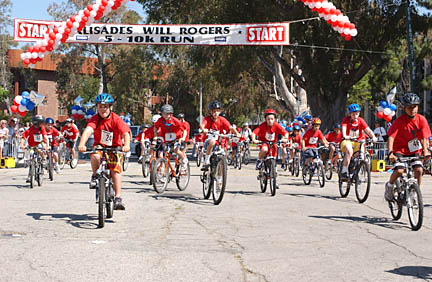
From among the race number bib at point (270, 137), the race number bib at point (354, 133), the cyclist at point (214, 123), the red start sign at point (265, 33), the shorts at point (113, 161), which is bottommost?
the shorts at point (113, 161)

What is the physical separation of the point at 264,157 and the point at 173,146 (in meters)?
1.96

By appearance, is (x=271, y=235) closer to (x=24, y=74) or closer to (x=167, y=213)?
(x=167, y=213)

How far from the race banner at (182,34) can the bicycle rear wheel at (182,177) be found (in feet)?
35.3

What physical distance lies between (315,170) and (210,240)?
29.4 ft

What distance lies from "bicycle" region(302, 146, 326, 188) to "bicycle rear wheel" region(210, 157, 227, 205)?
16.0 feet

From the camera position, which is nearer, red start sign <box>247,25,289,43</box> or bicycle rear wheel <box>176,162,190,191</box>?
bicycle rear wheel <box>176,162,190,191</box>

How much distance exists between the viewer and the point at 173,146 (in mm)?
13359

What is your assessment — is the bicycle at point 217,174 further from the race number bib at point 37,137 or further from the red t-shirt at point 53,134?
the red t-shirt at point 53,134

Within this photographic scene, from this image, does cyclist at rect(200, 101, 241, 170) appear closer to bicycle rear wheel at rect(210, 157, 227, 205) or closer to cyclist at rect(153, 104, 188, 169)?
cyclist at rect(153, 104, 188, 169)

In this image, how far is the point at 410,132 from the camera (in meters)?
9.48

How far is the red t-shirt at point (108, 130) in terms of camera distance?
918cm

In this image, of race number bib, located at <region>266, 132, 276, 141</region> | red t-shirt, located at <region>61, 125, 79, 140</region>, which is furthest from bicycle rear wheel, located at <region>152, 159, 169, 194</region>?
red t-shirt, located at <region>61, 125, 79, 140</region>

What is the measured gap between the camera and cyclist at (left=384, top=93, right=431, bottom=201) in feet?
30.8

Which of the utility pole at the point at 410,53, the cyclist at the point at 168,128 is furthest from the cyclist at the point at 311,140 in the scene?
the utility pole at the point at 410,53
